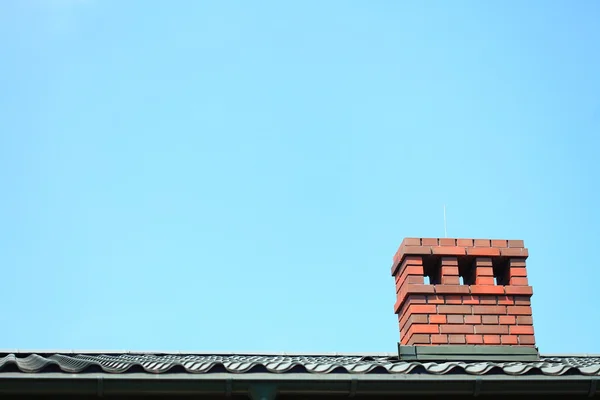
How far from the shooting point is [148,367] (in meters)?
6.52

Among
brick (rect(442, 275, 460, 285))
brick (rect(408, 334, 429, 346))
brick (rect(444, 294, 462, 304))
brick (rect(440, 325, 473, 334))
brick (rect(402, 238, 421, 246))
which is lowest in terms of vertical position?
brick (rect(408, 334, 429, 346))

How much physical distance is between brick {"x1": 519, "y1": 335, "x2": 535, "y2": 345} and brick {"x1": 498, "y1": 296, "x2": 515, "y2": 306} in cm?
42

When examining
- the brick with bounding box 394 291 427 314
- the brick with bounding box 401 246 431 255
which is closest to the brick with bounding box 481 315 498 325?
the brick with bounding box 394 291 427 314

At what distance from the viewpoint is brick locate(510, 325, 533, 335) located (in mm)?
9938

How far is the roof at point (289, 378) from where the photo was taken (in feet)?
20.7

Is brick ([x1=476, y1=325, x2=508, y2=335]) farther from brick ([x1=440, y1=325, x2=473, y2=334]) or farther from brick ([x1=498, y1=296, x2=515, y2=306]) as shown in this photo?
brick ([x1=498, y1=296, x2=515, y2=306])

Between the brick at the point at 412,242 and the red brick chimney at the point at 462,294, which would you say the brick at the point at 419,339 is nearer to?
the red brick chimney at the point at 462,294

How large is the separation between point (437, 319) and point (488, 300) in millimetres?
672

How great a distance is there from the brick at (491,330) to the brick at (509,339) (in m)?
0.05

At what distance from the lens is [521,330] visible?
392 inches

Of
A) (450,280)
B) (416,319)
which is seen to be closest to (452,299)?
(450,280)
